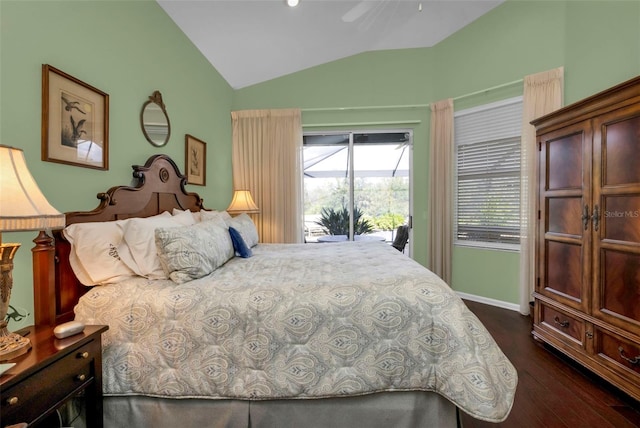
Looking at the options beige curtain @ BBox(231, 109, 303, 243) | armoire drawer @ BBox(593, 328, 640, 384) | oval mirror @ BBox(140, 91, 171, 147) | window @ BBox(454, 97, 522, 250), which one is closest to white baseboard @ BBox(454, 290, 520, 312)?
window @ BBox(454, 97, 522, 250)

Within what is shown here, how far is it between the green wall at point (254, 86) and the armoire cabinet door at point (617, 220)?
0.91 m

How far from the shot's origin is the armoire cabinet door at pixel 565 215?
6.51 ft

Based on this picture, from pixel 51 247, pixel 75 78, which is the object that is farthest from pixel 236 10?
pixel 51 247

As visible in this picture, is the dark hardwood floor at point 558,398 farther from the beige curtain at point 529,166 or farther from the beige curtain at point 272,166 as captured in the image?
the beige curtain at point 272,166

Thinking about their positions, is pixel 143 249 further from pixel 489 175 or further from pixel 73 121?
pixel 489 175

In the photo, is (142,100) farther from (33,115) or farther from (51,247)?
(51,247)

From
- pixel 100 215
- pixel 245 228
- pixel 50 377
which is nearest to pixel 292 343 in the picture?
pixel 50 377

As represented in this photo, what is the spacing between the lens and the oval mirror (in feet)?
7.47

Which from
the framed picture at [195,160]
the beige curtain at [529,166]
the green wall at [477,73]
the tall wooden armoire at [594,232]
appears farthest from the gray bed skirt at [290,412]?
the green wall at [477,73]

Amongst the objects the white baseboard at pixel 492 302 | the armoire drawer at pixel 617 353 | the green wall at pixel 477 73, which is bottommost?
the white baseboard at pixel 492 302

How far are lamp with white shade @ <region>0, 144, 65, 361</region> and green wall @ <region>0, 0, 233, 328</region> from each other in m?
0.40

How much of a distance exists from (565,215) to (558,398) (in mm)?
1239

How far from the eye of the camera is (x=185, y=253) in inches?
64.2

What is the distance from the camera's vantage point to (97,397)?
1.25 meters
